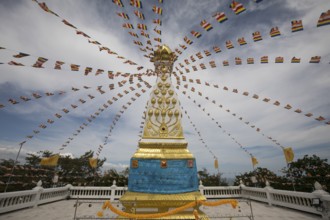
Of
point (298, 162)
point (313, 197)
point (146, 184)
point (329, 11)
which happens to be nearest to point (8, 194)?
point (146, 184)

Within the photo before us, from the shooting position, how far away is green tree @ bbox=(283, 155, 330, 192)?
13.9m

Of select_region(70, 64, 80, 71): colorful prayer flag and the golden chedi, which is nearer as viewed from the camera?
the golden chedi

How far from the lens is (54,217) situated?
317 inches

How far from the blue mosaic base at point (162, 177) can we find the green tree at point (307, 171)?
11626 mm

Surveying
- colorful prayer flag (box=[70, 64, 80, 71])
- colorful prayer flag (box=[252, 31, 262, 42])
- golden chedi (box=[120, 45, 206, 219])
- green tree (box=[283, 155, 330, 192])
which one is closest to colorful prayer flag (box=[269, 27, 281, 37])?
colorful prayer flag (box=[252, 31, 262, 42])

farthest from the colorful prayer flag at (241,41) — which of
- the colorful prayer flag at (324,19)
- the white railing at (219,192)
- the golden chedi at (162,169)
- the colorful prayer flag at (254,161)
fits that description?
the white railing at (219,192)

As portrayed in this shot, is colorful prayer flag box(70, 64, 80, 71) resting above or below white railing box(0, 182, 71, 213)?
above

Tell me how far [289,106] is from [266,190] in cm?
638

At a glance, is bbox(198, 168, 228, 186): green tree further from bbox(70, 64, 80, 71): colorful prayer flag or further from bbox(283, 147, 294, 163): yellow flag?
bbox(70, 64, 80, 71): colorful prayer flag

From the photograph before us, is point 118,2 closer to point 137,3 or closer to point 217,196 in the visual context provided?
point 137,3

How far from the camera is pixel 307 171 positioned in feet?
49.3

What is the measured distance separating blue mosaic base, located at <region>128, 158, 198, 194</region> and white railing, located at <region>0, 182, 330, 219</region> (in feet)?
8.35

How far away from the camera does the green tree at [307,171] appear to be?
1391 cm

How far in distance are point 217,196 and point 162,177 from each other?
957 centimetres
